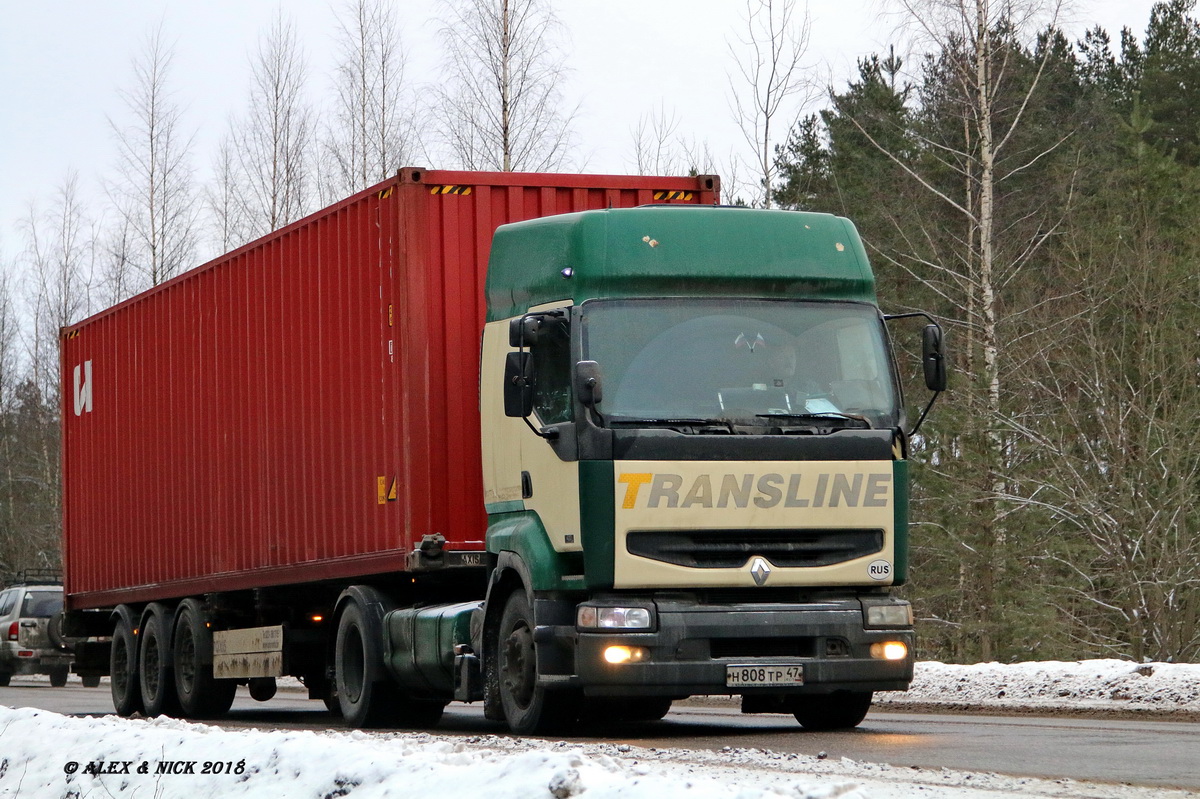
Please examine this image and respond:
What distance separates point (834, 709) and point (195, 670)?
7.32 meters

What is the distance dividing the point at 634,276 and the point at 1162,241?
15257mm

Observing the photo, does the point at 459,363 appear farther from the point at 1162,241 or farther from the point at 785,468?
the point at 1162,241

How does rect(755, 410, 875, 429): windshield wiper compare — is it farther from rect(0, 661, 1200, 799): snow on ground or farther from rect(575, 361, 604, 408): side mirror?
rect(0, 661, 1200, 799): snow on ground

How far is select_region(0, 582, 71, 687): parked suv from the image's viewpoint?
30.0m

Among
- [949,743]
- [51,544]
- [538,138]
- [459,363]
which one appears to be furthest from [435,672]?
[51,544]

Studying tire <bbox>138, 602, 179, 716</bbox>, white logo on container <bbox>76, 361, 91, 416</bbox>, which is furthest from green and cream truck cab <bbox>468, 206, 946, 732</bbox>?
white logo on container <bbox>76, 361, 91, 416</bbox>

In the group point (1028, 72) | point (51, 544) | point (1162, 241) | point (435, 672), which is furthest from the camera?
point (51, 544)

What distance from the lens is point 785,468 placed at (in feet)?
34.0

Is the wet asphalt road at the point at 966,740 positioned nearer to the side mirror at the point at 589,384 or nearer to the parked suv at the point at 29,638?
the side mirror at the point at 589,384

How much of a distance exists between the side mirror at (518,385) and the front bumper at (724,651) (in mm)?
1338

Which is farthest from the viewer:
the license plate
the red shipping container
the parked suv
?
the parked suv

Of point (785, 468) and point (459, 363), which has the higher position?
point (459, 363)

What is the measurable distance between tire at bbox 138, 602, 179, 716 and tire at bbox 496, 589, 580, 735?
22.3 feet

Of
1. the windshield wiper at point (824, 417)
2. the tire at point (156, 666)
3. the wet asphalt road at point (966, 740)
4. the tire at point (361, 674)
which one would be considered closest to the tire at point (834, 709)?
the wet asphalt road at point (966, 740)
